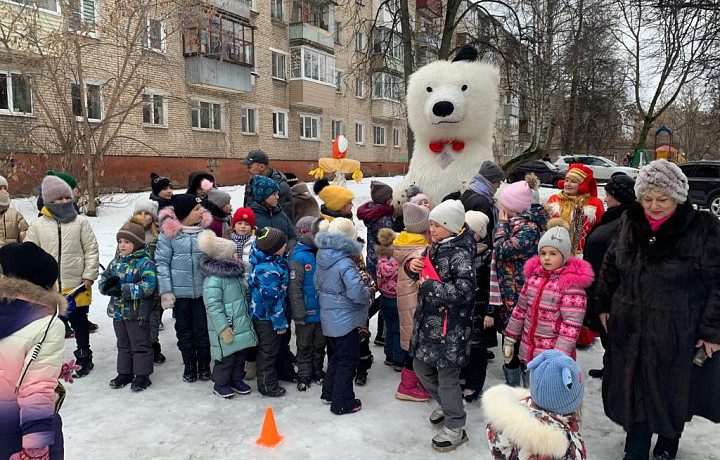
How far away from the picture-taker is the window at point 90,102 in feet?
46.3

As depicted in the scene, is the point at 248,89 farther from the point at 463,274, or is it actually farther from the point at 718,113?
the point at 463,274

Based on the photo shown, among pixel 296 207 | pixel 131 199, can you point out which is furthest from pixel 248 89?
pixel 296 207

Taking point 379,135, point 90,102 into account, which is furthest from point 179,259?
point 379,135

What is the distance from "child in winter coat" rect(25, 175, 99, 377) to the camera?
424cm

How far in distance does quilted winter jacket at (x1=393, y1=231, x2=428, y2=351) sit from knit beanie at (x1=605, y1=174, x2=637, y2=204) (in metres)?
1.71

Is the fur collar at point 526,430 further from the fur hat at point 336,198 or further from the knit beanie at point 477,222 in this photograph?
the fur hat at point 336,198

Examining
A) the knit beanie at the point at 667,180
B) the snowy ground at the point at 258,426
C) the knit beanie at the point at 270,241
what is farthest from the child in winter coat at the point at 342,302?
the knit beanie at the point at 667,180

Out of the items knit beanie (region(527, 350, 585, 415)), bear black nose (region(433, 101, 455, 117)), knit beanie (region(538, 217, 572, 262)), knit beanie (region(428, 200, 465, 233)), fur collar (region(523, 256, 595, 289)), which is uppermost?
bear black nose (region(433, 101, 455, 117))

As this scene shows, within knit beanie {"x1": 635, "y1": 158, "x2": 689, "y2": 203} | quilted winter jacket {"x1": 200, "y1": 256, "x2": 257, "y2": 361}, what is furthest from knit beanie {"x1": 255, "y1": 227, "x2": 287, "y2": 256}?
knit beanie {"x1": 635, "y1": 158, "x2": 689, "y2": 203}

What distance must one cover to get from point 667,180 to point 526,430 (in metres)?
1.67

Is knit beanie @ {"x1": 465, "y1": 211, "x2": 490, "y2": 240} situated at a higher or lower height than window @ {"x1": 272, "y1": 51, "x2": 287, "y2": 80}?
lower

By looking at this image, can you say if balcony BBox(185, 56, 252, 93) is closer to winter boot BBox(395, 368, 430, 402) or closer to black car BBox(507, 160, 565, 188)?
black car BBox(507, 160, 565, 188)

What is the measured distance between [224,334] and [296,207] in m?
2.59

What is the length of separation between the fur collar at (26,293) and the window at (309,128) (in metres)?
23.1
